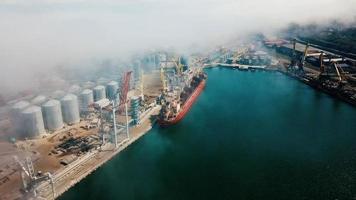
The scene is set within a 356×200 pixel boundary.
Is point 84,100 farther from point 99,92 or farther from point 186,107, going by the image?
point 186,107

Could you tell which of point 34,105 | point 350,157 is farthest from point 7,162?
point 350,157

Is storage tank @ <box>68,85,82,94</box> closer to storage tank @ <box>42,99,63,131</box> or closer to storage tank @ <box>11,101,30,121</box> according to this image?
storage tank @ <box>42,99,63,131</box>

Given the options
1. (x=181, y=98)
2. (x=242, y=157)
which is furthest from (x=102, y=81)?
(x=242, y=157)

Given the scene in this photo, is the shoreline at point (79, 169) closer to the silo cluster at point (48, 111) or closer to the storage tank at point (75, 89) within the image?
the silo cluster at point (48, 111)

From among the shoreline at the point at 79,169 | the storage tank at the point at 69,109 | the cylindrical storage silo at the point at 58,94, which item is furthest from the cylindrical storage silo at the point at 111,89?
the shoreline at the point at 79,169

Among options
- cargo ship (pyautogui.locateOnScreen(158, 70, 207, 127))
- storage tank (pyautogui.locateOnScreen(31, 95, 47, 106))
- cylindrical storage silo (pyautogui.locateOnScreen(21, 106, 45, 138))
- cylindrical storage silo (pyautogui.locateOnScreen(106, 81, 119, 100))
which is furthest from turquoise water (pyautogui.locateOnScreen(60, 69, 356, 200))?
storage tank (pyautogui.locateOnScreen(31, 95, 47, 106))

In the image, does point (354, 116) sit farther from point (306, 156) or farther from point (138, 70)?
point (138, 70)
